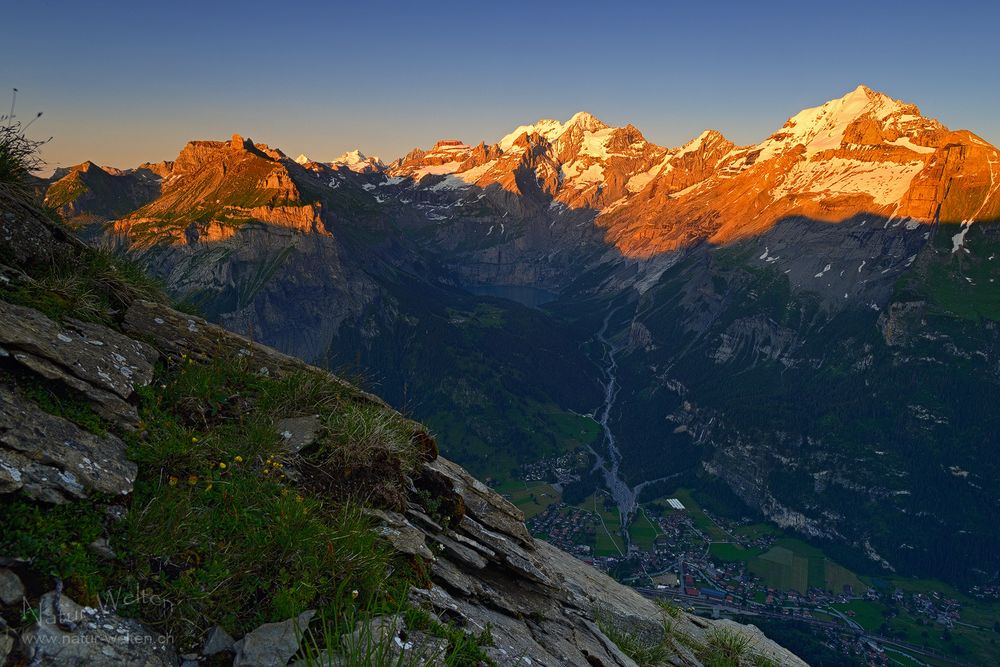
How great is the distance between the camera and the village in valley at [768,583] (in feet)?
420

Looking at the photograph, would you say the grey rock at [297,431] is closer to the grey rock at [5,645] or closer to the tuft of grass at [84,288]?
the tuft of grass at [84,288]

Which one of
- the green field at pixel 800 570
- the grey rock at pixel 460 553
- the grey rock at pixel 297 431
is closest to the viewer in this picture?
the grey rock at pixel 297 431

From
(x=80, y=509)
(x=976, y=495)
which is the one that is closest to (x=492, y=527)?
(x=80, y=509)

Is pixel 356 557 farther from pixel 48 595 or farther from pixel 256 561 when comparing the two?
pixel 48 595

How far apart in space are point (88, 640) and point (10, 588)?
34.0 inches

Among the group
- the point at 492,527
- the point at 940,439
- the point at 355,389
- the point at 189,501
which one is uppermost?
the point at 355,389

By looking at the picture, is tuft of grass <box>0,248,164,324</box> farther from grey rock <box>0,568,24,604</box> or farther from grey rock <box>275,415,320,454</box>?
grey rock <box>0,568,24,604</box>

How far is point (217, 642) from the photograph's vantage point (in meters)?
5.71

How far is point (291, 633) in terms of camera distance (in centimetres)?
583

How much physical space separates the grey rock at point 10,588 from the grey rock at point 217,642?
5.86 feet

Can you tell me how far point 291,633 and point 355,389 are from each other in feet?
21.9

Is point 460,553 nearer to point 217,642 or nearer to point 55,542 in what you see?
point 217,642

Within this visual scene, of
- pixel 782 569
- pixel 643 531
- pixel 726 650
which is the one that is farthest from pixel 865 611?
pixel 726 650

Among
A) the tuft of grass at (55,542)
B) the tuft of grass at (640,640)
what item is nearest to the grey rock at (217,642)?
the tuft of grass at (55,542)
